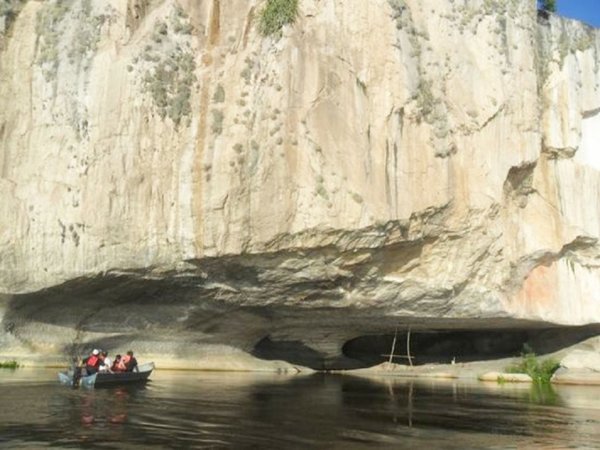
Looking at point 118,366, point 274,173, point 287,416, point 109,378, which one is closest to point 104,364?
point 118,366

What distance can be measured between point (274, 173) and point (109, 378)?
7921mm

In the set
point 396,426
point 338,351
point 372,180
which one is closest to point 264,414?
point 396,426

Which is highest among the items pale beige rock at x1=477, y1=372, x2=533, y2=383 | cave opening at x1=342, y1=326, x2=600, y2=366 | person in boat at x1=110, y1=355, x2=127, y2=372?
cave opening at x1=342, y1=326, x2=600, y2=366

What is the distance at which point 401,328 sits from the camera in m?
29.5

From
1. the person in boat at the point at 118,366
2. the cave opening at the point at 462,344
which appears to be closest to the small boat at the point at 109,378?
the person in boat at the point at 118,366

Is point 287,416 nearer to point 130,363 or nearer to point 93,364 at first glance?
point 93,364

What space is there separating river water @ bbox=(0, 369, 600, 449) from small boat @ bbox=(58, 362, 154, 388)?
351 mm

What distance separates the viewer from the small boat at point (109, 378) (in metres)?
20.3

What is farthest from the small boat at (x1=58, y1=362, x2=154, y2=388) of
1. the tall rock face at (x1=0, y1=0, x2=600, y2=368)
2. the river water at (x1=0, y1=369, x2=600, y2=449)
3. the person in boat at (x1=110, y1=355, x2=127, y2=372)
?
the tall rock face at (x1=0, y1=0, x2=600, y2=368)

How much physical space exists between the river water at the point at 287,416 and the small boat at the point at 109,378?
0.35 m

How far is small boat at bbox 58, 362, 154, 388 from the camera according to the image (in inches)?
798

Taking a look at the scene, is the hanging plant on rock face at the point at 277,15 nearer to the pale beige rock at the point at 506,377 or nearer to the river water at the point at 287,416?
the river water at the point at 287,416

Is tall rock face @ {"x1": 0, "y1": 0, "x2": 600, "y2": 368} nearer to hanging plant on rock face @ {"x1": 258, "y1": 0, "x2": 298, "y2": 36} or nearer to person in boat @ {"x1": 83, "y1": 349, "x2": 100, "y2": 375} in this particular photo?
hanging plant on rock face @ {"x1": 258, "y1": 0, "x2": 298, "y2": 36}

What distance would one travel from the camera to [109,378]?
21172 millimetres
